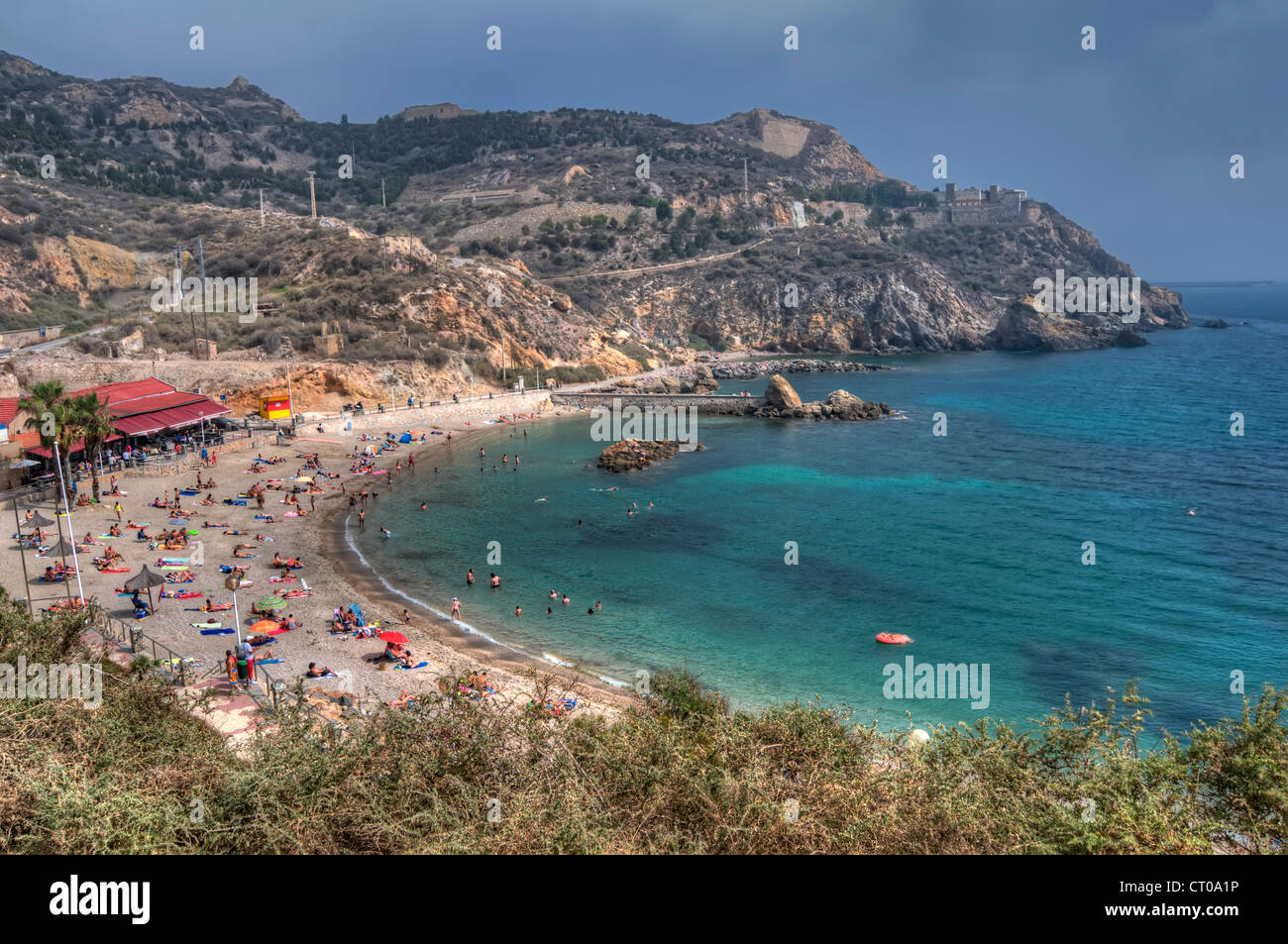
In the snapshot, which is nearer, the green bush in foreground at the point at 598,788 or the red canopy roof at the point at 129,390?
the green bush in foreground at the point at 598,788

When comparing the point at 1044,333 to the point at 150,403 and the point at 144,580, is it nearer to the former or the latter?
the point at 150,403

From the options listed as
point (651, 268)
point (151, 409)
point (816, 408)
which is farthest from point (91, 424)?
point (651, 268)

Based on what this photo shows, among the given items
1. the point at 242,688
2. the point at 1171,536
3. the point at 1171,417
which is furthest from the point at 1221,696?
the point at 1171,417

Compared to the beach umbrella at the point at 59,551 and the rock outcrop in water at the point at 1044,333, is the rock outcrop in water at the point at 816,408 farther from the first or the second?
the rock outcrop in water at the point at 1044,333

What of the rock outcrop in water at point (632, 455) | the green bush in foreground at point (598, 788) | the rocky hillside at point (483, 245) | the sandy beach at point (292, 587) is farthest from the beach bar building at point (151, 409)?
the green bush in foreground at point (598, 788)

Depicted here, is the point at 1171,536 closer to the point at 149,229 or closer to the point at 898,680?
the point at 898,680

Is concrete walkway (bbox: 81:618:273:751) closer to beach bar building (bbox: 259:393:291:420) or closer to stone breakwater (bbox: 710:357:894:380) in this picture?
beach bar building (bbox: 259:393:291:420)
